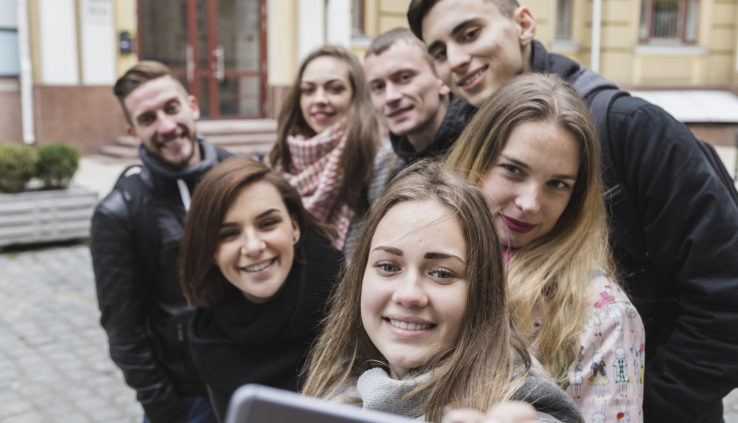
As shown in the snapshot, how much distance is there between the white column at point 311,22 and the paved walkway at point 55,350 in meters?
6.89

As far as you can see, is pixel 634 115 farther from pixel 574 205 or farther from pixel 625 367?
pixel 625 367

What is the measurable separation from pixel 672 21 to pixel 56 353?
51.1ft

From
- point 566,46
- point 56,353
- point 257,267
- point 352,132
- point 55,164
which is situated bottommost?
point 56,353

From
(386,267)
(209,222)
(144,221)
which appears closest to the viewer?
(386,267)

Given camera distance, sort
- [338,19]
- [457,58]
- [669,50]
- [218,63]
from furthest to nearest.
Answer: [669,50] → [218,63] → [338,19] → [457,58]

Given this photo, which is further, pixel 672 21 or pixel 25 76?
pixel 672 21

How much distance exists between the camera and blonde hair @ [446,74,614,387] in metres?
1.70

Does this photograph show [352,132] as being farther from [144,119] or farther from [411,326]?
[411,326]

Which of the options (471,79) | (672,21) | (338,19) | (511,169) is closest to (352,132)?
(471,79)

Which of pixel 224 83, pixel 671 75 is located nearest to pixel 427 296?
pixel 224 83

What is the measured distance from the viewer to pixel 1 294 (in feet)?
21.1

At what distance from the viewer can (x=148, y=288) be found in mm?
2844

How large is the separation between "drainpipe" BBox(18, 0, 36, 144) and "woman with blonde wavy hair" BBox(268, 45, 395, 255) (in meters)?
9.52

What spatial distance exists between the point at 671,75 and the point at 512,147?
15.8 meters
